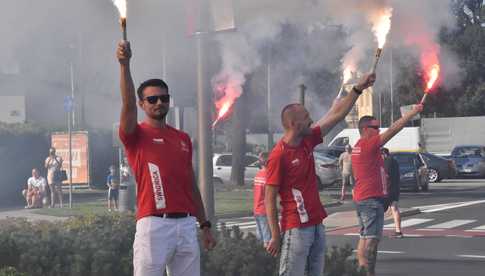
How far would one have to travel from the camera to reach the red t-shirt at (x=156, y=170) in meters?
6.34

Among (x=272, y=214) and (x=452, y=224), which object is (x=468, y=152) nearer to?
(x=452, y=224)

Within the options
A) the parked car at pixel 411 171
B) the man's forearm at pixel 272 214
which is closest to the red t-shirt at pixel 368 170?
the man's forearm at pixel 272 214

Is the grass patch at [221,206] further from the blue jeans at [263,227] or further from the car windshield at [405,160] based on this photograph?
the blue jeans at [263,227]

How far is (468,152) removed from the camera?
1820 inches

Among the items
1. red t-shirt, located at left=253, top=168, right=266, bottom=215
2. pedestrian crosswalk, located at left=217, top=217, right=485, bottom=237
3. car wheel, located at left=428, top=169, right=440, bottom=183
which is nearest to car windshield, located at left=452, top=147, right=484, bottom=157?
car wheel, located at left=428, top=169, right=440, bottom=183

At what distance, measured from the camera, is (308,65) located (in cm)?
2241

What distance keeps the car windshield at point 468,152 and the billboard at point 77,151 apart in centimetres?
1970

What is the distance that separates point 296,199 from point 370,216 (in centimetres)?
381

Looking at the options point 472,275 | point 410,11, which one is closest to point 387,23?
point 410,11

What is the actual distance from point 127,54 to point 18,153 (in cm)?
2526

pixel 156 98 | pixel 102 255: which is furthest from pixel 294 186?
pixel 102 255

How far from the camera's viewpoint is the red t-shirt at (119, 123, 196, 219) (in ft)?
20.8

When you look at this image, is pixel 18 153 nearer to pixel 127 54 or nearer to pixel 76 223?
pixel 76 223

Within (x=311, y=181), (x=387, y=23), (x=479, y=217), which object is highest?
(x=387, y=23)
